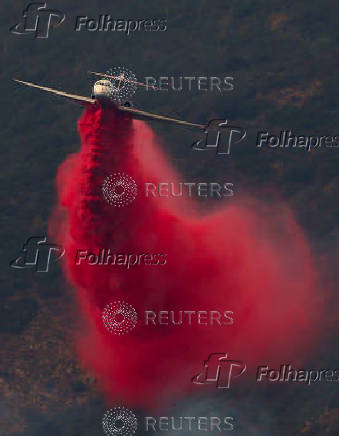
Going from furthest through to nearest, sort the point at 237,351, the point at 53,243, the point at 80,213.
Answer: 1. the point at 53,243
2. the point at 237,351
3. the point at 80,213

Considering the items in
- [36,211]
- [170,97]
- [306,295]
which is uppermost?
[170,97]

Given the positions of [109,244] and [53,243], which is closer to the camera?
[109,244]

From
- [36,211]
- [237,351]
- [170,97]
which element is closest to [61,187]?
[36,211]

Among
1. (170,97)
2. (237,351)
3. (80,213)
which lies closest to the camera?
(80,213)

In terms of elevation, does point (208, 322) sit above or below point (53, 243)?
below

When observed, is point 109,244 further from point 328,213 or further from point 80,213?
point 328,213

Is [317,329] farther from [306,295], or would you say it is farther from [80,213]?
[80,213]

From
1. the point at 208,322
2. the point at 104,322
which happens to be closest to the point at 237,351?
the point at 208,322
